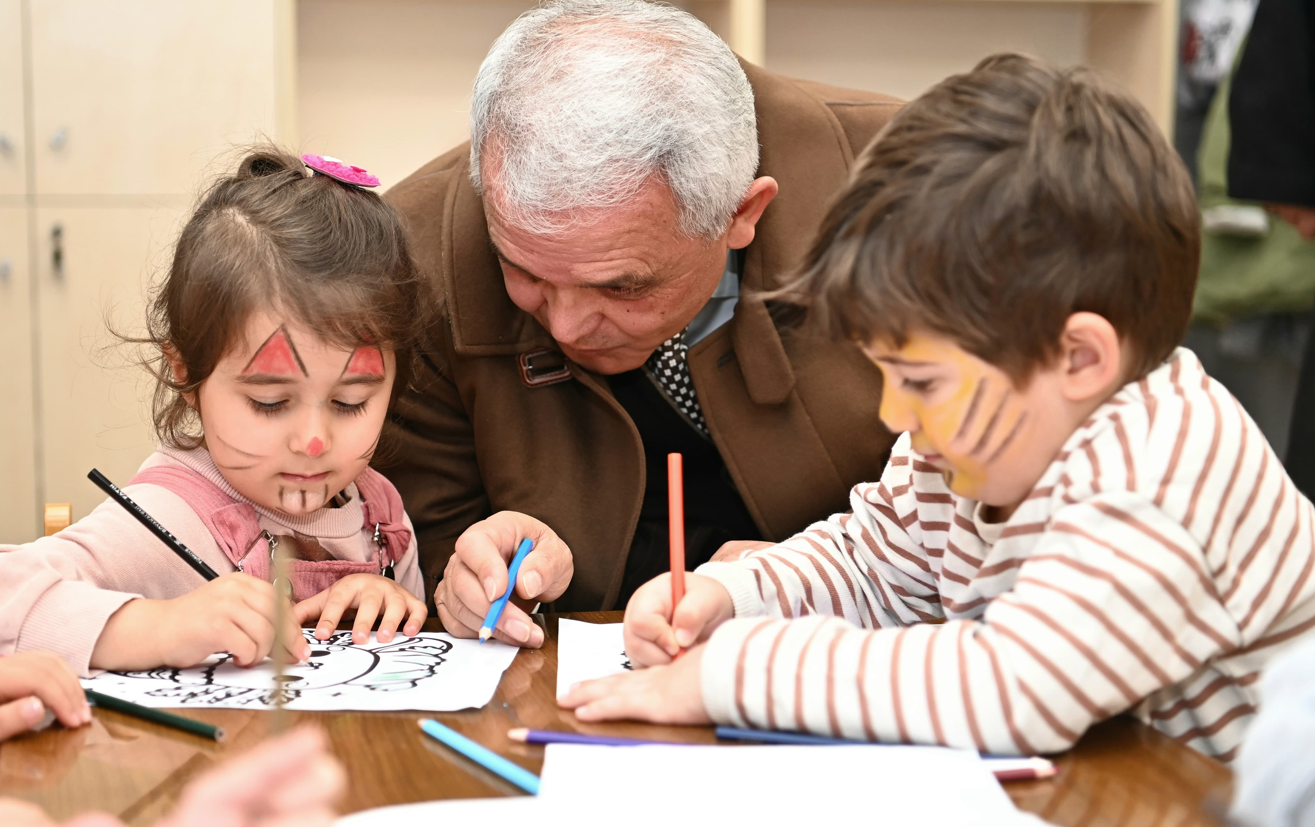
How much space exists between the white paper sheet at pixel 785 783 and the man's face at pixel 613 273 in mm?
630

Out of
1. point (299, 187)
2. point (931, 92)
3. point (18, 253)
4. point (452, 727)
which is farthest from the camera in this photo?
point (18, 253)

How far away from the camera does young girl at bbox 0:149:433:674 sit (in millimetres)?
1052

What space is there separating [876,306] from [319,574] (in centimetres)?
66

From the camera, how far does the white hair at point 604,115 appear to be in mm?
1175

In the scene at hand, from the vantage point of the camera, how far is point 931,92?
836mm

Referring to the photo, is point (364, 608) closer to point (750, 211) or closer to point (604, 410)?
point (604, 410)

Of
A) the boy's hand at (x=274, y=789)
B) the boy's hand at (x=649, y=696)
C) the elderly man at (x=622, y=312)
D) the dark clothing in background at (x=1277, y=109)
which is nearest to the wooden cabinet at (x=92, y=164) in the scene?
the elderly man at (x=622, y=312)

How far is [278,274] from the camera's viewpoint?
112 centimetres

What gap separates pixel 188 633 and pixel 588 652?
0.29 meters

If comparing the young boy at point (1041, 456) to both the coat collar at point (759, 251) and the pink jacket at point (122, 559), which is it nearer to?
the pink jacket at point (122, 559)

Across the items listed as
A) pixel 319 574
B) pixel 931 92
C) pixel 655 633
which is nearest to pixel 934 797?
pixel 655 633

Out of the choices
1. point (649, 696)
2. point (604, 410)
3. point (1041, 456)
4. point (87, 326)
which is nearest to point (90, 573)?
point (649, 696)

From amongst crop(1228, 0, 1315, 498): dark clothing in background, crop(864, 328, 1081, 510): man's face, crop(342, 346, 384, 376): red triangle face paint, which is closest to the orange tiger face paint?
crop(864, 328, 1081, 510): man's face

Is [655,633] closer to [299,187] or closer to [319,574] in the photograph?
[319,574]
